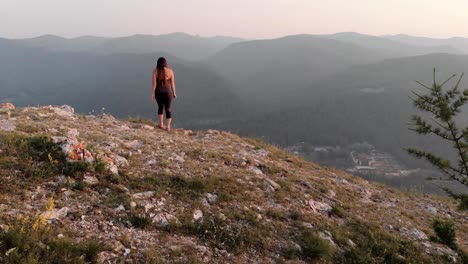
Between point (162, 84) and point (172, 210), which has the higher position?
point (162, 84)

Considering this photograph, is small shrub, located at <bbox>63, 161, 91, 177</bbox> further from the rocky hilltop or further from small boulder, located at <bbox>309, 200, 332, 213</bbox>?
small boulder, located at <bbox>309, 200, 332, 213</bbox>

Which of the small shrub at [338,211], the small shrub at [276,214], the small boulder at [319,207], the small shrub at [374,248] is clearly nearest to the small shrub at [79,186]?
the small shrub at [276,214]

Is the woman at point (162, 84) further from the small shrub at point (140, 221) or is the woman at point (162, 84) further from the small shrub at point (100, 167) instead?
the small shrub at point (140, 221)

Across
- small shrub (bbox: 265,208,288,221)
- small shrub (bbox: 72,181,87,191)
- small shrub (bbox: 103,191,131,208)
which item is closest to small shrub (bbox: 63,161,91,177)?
small shrub (bbox: 72,181,87,191)

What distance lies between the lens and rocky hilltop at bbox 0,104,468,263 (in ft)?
18.4

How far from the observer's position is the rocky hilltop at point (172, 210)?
5594mm

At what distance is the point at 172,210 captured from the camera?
23.6 feet

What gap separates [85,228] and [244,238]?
10.3 ft

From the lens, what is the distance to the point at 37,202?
6.16m

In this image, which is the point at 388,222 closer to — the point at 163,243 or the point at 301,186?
the point at 301,186

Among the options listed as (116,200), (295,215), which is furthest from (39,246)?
(295,215)

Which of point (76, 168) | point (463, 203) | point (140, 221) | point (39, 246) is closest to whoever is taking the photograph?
point (39, 246)

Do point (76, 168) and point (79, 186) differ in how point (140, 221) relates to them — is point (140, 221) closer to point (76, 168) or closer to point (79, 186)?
point (79, 186)

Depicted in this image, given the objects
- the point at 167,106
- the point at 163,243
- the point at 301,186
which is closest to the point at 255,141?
the point at 167,106
